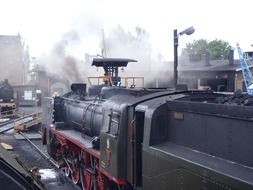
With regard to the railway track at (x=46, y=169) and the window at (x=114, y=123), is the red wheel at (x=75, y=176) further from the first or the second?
the window at (x=114, y=123)

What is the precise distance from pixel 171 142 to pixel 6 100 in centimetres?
3256

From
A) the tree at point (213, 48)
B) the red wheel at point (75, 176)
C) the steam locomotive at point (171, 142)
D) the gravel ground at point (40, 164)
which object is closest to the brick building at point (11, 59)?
the gravel ground at point (40, 164)

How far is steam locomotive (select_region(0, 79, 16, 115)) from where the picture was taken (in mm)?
35000

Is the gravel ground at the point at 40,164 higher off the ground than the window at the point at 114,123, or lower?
lower

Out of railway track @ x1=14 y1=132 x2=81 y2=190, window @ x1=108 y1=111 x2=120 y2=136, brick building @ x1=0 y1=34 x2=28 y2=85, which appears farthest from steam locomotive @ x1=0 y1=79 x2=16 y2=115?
window @ x1=108 y1=111 x2=120 y2=136

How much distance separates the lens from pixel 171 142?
5.85 m

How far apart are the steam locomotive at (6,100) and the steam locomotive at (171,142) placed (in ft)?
89.3

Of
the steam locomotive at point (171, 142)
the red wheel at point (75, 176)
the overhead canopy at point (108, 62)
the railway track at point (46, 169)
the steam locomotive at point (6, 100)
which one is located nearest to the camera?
the steam locomotive at point (171, 142)

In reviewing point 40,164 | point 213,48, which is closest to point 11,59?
point 213,48

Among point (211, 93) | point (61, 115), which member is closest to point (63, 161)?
point (61, 115)

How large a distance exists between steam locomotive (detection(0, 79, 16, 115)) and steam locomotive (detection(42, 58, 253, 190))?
27230 mm

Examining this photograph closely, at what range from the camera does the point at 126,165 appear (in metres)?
6.73

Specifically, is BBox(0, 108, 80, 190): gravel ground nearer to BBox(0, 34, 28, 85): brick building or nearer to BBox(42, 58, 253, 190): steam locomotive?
BBox(42, 58, 253, 190): steam locomotive

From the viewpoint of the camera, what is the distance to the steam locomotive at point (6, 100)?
3500 centimetres
